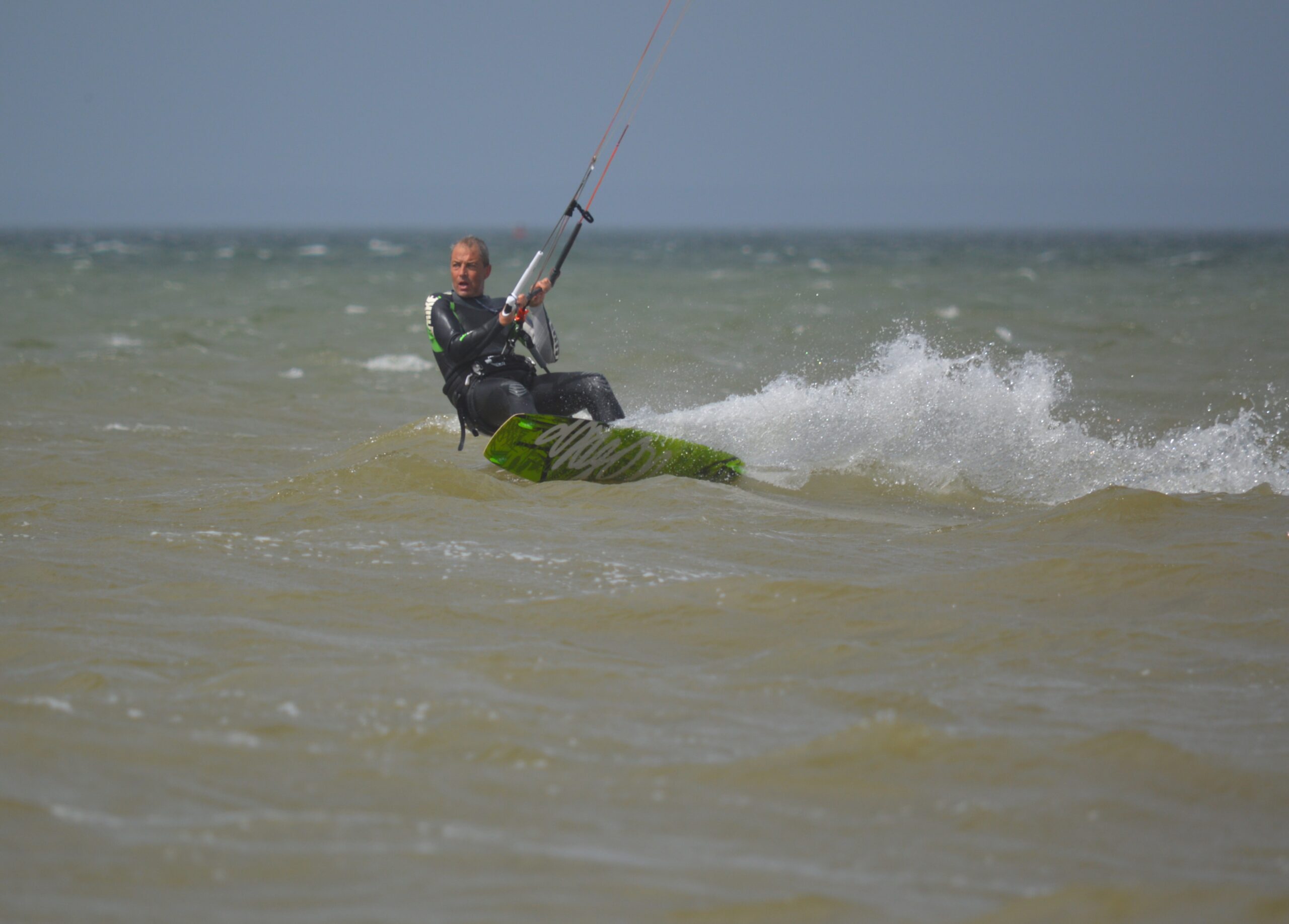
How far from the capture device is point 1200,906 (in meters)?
2.32

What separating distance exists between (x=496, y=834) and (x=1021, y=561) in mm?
3031

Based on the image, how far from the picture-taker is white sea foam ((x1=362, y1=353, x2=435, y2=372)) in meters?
15.0

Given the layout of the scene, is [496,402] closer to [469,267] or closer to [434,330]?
[434,330]

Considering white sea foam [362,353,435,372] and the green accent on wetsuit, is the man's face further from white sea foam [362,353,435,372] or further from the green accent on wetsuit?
white sea foam [362,353,435,372]

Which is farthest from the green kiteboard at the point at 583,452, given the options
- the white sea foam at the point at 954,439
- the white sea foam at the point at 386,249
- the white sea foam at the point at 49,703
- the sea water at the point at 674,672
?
the white sea foam at the point at 386,249

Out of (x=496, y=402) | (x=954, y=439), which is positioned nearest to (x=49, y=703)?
(x=496, y=402)

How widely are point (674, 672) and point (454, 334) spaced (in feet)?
13.4

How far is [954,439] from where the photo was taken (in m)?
7.92

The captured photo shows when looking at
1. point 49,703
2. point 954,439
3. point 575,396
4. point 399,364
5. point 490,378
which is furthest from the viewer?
point 399,364

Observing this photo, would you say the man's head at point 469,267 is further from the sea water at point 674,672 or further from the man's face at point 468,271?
the sea water at point 674,672

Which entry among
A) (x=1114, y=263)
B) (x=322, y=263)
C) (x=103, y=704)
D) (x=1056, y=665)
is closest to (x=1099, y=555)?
(x=1056, y=665)

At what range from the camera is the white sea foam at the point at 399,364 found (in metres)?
15.0

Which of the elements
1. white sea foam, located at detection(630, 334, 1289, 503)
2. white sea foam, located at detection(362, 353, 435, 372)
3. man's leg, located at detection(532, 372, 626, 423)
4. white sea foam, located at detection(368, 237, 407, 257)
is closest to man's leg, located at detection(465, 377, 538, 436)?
man's leg, located at detection(532, 372, 626, 423)

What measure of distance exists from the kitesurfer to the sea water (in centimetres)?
49
